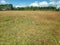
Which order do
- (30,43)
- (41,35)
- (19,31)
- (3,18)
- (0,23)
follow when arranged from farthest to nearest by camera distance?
(3,18)
(0,23)
(19,31)
(41,35)
(30,43)

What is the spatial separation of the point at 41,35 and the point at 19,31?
174cm

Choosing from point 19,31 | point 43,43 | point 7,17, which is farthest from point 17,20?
point 43,43

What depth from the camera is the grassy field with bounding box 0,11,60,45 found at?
12.1m

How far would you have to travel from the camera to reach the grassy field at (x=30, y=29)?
12.1m

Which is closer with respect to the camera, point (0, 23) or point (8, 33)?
point (8, 33)

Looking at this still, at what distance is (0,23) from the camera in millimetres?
15609

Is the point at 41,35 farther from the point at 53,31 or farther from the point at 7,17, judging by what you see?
the point at 7,17

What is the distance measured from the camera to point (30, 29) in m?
13.7

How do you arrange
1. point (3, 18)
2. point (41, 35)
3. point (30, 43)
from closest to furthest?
1. point (30, 43)
2. point (41, 35)
3. point (3, 18)

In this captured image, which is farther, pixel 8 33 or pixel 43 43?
pixel 8 33

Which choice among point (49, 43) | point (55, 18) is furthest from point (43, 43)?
point (55, 18)

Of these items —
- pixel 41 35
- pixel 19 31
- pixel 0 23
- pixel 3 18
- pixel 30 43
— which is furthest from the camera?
pixel 3 18

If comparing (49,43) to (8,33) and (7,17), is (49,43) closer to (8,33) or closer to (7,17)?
(8,33)

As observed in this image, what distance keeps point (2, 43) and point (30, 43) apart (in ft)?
5.66
